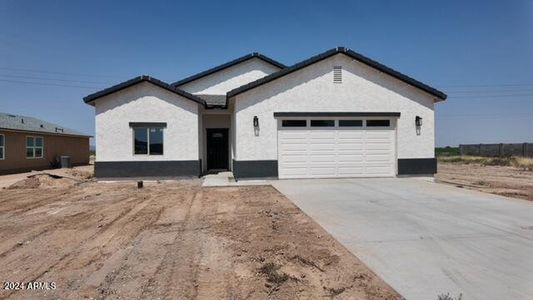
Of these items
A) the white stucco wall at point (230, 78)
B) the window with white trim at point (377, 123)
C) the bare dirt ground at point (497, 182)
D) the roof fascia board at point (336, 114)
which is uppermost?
the white stucco wall at point (230, 78)

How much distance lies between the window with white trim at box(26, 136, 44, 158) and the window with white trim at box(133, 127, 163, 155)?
11560 mm

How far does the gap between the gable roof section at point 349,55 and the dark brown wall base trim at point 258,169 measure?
2.88 m

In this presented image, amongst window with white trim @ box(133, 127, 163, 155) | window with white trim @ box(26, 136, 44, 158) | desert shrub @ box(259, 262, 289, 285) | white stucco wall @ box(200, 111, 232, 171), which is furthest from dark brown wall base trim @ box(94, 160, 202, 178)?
desert shrub @ box(259, 262, 289, 285)

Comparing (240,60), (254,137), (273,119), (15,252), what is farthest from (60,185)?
(240,60)

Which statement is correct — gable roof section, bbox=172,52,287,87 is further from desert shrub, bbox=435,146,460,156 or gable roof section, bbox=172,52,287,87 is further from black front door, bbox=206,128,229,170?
desert shrub, bbox=435,146,460,156

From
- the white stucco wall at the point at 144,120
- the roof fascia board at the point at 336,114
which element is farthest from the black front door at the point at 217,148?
the roof fascia board at the point at 336,114

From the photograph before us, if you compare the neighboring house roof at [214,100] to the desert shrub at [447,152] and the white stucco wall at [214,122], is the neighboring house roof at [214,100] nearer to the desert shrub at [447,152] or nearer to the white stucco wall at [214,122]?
the white stucco wall at [214,122]

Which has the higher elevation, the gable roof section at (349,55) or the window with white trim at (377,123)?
the gable roof section at (349,55)

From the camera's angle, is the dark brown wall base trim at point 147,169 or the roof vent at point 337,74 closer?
the roof vent at point 337,74

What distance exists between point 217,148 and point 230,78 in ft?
15.2

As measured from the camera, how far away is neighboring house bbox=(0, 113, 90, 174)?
2075 cm

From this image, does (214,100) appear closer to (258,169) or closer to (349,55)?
(258,169)

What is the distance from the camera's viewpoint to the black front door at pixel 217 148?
19.8 meters

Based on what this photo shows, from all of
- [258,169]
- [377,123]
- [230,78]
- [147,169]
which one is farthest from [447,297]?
[230,78]
